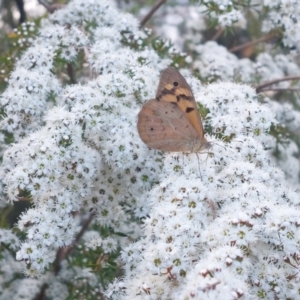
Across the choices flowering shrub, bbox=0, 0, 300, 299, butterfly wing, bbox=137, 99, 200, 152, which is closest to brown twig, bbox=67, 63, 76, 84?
flowering shrub, bbox=0, 0, 300, 299

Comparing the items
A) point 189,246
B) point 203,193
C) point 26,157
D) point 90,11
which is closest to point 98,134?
point 26,157

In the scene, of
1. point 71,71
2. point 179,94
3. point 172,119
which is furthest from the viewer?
point 71,71

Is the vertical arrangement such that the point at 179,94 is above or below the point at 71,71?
above

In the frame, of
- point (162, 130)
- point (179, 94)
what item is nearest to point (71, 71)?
point (162, 130)

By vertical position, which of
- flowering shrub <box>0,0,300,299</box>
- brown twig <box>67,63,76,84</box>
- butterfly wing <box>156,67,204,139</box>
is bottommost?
brown twig <box>67,63,76,84</box>

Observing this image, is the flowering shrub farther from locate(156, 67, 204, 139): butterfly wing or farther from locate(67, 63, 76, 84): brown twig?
locate(156, 67, 204, 139): butterfly wing

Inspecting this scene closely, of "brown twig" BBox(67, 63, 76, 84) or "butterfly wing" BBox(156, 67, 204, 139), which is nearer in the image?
"butterfly wing" BBox(156, 67, 204, 139)

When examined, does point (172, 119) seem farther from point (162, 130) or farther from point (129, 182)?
point (129, 182)
